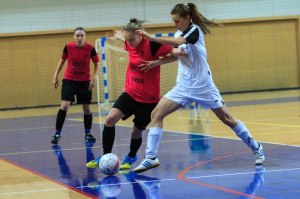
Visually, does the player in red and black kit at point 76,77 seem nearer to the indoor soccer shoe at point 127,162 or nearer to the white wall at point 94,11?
the indoor soccer shoe at point 127,162

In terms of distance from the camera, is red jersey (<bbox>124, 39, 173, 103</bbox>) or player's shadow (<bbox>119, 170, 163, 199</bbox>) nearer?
player's shadow (<bbox>119, 170, 163, 199</bbox>)

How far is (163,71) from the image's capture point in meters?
22.8

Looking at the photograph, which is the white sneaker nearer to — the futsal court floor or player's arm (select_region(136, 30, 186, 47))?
the futsal court floor

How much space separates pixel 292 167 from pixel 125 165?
1.92 metres

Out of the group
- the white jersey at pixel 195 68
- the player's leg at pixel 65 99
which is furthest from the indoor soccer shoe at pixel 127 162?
the player's leg at pixel 65 99

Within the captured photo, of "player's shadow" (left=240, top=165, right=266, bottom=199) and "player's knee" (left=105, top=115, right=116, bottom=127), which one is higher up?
"player's knee" (left=105, top=115, right=116, bottom=127)

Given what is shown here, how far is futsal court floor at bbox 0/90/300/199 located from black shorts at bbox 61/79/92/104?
768mm

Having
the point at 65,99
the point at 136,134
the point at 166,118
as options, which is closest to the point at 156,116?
the point at 136,134

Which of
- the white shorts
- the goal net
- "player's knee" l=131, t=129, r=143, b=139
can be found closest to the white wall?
the goal net

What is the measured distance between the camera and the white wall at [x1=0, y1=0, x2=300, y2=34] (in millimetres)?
23828

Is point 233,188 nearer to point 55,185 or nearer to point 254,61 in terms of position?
point 55,185

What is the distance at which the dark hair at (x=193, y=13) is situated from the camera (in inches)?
269

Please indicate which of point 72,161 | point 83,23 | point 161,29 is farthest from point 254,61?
point 72,161

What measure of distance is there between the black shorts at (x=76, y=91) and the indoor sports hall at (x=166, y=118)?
2.56 feet
